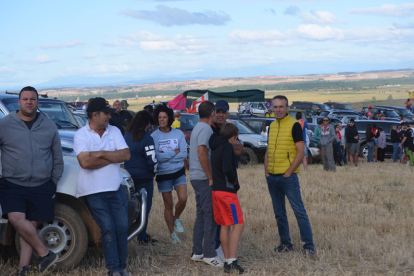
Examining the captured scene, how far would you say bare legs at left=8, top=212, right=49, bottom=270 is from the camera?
180 inches

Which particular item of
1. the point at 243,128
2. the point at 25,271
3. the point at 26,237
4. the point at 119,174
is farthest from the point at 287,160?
the point at 243,128

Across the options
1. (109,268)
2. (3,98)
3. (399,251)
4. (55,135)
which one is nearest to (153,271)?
(109,268)

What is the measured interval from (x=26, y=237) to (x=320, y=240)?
3.72m

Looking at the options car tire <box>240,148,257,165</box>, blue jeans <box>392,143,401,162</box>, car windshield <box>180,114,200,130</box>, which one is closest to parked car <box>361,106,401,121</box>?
blue jeans <box>392,143,401,162</box>

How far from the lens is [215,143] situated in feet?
16.8

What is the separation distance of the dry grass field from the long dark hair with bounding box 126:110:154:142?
1442 mm

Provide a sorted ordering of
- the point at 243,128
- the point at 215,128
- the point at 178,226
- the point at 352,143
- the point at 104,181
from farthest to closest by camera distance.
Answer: the point at 352,143 → the point at 243,128 → the point at 178,226 → the point at 215,128 → the point at 104,181

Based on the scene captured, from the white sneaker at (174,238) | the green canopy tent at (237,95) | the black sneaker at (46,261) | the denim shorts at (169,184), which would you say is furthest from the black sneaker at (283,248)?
the green canopy tent at (237,95)

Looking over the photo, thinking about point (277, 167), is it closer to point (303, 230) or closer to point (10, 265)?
point (303, 230)

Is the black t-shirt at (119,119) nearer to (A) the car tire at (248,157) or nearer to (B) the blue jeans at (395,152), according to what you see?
(A) the car tire at (248,157)

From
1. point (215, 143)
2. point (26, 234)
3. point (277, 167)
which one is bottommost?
point (26, 234)

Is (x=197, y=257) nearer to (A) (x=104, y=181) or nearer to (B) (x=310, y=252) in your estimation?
(B) (x=310, y=252)

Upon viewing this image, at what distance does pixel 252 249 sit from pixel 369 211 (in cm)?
306

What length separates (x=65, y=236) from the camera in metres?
4.91
